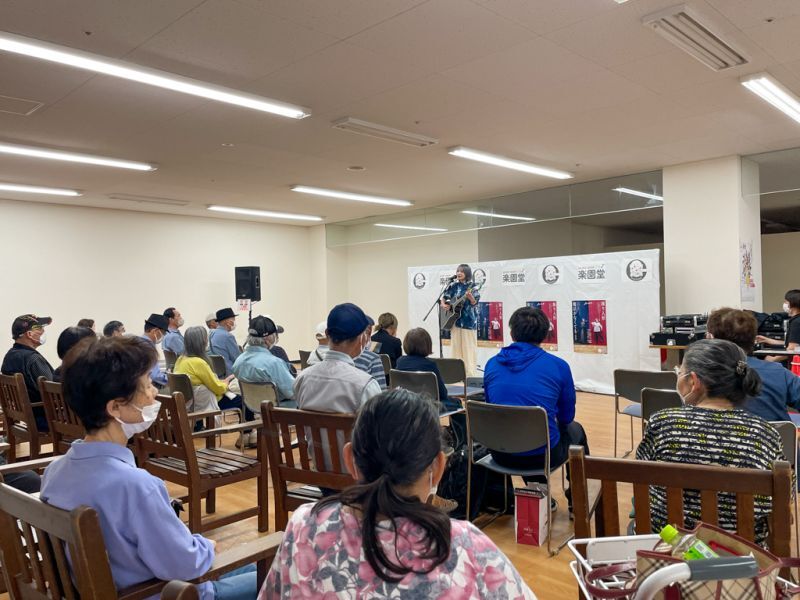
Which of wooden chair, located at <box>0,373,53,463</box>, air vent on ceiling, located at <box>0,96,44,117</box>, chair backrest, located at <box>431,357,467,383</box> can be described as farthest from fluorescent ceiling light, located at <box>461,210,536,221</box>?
wooden chair, located at <box>0,373,53,463</box>

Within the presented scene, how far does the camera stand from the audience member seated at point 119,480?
130 cm

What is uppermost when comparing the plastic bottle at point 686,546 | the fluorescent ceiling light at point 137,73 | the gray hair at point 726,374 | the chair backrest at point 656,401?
the fluorescent ceiling light at point 137,73

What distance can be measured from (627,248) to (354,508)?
13455mm

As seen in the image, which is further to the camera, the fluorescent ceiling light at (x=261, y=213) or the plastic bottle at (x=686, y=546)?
the fluorescent ceiling light at (x=261, y=213)

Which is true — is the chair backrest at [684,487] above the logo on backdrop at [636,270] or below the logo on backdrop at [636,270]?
below

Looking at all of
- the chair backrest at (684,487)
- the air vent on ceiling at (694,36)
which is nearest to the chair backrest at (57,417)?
the chair backrest at (684,487)

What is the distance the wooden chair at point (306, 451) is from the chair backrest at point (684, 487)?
0.96m

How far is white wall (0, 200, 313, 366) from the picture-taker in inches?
340

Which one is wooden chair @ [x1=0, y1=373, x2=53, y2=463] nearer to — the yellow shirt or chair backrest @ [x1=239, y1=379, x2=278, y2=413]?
the yellow shirt

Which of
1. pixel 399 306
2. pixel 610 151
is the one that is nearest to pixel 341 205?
pixel 399 306

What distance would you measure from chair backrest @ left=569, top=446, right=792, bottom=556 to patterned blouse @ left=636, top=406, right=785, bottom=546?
25 cm

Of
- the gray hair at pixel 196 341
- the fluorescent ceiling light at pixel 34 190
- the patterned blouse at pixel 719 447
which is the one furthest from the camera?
the fluorescent ceiling light at pixel 34 190

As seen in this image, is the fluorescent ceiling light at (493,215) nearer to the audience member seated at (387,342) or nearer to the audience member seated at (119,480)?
the audience member seated at (387,342)

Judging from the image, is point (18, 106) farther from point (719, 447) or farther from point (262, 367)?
point (719, 447)
